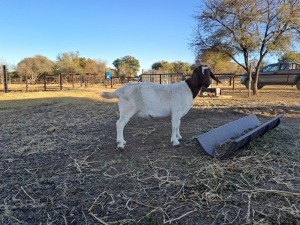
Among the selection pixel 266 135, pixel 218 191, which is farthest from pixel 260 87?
pixel 218 191

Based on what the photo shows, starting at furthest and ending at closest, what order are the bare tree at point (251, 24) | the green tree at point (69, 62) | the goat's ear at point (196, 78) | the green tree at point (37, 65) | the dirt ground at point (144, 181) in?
the green tree at point (69, 62)
the green tree at point (37, 65)
the bare tree at point (251, 24)
the goat's ear at point (196, 78)
the dirt ground at point (144, 181)

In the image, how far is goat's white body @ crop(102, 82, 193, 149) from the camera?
5098 millimetres

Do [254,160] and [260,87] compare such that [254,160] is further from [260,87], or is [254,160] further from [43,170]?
[260,87]

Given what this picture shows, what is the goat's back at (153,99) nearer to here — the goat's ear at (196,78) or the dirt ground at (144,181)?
the goat's ear at (196,78)

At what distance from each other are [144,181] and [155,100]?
1897 millimetres

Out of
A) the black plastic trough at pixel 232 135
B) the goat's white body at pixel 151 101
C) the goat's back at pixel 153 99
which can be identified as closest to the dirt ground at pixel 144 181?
the black plastic trough at pixel 232 135

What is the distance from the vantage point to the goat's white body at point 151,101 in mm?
5098

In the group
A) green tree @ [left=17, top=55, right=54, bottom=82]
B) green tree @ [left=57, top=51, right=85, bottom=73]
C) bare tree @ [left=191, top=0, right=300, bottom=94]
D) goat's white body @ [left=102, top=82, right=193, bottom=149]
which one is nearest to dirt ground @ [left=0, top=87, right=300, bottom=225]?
goat's white body @ [left=102, top=82, right=193, bottom=149]

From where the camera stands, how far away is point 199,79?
5223mm

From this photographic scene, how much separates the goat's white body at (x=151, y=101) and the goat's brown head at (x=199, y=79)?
0.10 metres

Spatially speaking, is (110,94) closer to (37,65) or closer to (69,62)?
(37,65)

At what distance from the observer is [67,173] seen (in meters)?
4.02

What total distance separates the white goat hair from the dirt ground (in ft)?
1.88

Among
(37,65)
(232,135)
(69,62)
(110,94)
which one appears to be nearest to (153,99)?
(110,94)
